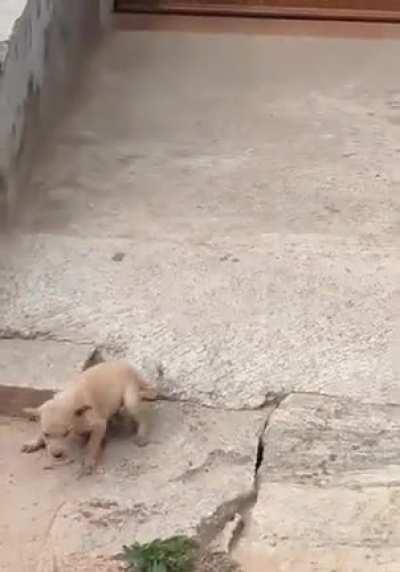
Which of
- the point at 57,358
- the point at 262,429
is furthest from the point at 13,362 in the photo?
the point at 262,429

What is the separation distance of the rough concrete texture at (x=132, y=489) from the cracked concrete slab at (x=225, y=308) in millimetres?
131

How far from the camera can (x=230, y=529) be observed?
3248mm

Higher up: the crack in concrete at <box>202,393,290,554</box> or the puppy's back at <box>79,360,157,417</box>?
the puppy's back at <box>79,360,157,417</box>

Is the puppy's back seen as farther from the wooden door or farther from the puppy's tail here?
the wooden door

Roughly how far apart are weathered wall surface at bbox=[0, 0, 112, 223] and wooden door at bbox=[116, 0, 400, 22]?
0.67 m

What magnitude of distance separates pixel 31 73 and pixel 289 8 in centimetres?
170

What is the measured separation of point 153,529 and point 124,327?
0.75 metres

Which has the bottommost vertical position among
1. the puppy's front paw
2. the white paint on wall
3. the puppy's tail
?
the puppy's front paw

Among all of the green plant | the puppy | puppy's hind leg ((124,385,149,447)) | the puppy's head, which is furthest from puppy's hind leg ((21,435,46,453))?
the green plant

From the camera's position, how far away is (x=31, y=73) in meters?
4.55

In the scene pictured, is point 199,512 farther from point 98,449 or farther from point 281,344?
point 281,344

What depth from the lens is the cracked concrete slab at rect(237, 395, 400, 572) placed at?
10.4 feet

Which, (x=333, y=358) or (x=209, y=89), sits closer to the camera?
Result: (x=333, y=358)

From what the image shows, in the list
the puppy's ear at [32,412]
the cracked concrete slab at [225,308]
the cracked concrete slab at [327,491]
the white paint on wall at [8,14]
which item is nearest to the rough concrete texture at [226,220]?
the cracked concrete slab at [225,308]
